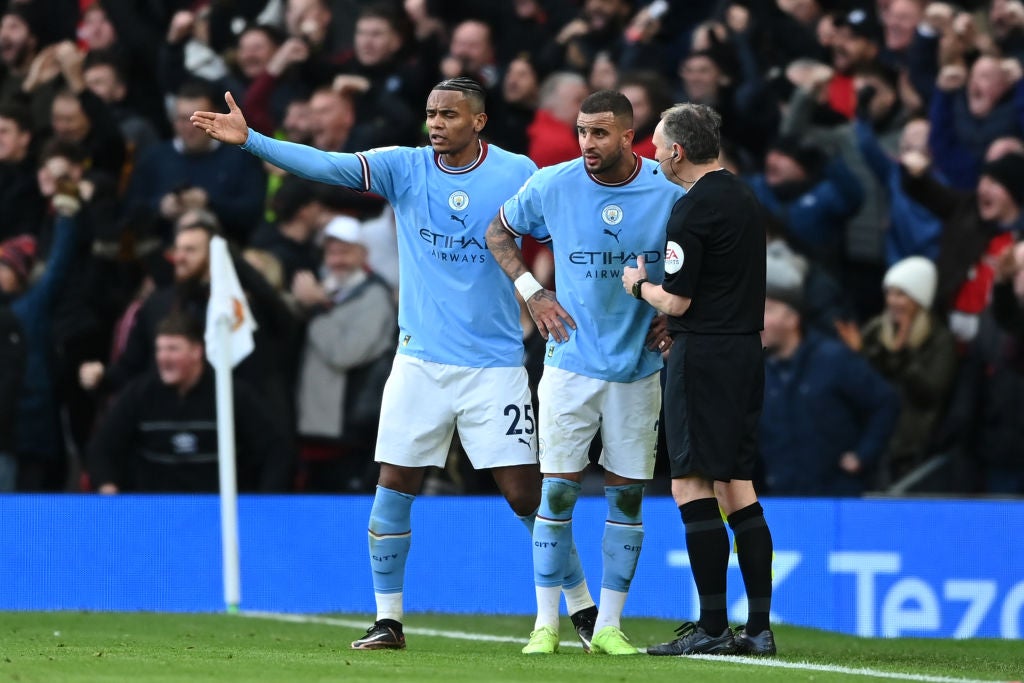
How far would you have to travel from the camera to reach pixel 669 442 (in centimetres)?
811

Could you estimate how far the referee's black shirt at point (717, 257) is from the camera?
7.89m

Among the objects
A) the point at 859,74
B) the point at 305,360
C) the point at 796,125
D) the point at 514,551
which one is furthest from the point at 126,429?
the point at 859,74

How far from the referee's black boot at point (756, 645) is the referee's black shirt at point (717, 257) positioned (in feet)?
4.34

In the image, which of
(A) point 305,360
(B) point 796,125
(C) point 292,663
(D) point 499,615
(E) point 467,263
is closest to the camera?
(C) point 292,663

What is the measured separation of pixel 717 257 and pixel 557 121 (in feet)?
19.4

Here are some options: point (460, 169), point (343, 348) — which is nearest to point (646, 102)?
point (343, 348)

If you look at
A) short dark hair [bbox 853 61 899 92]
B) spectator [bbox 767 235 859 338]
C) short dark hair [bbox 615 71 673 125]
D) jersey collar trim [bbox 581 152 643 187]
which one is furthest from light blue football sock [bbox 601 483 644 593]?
short dark hair [bbox 853 61 899 92]

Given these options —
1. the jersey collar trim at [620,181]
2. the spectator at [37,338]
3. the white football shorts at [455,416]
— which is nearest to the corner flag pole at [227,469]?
the spectator at [37,338]

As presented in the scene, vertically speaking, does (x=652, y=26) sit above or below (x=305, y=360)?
above

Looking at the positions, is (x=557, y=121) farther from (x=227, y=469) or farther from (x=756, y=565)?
(x=756, y=565)

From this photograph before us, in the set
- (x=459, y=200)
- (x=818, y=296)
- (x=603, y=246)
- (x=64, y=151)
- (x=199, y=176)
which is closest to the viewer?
(x=603, y=246)

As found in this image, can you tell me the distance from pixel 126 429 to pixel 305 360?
50.3 inches

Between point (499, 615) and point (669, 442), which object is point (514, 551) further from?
point (669, 442)

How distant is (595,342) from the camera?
326 inches
